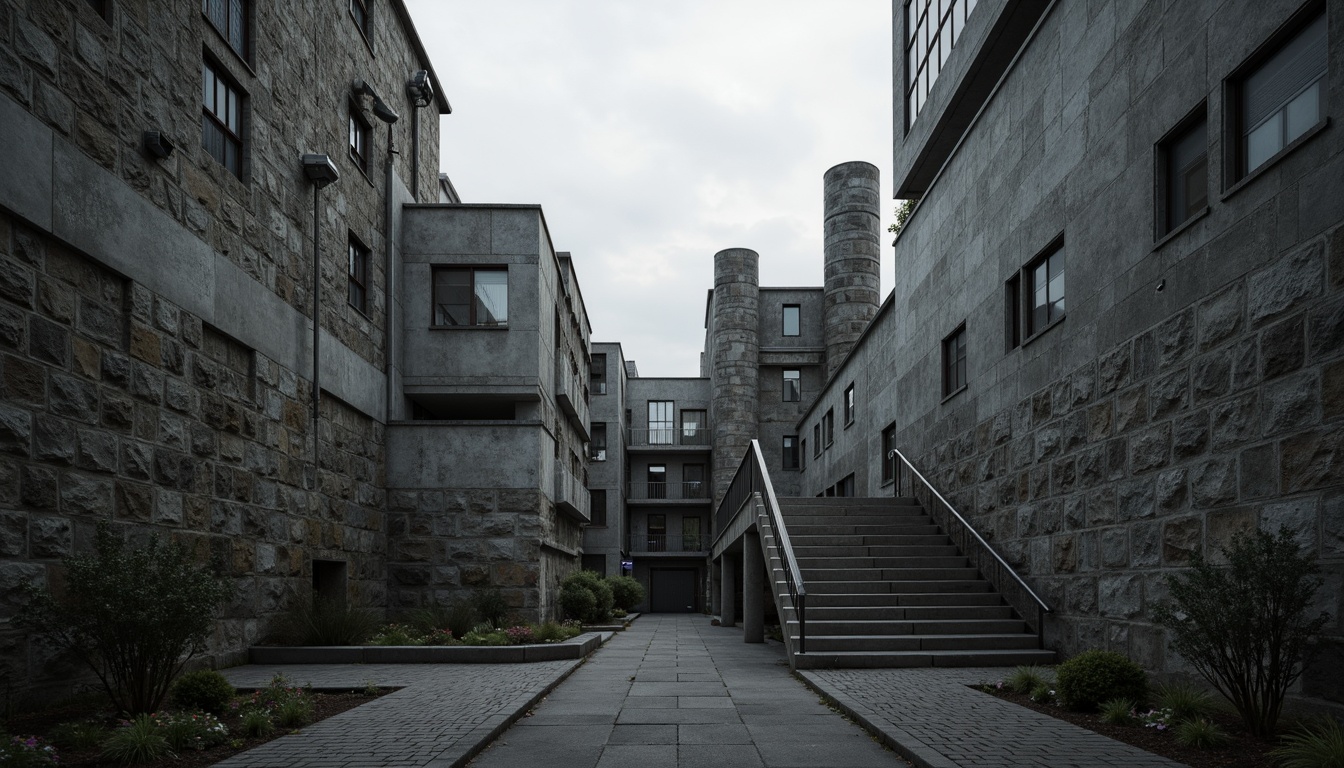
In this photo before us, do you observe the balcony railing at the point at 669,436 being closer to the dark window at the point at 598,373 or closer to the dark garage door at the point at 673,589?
the dark window at the point at 598,373

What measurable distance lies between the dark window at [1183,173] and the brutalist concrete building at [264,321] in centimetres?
995

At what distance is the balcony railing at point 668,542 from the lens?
4534cm

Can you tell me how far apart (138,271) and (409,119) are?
37.7 feet

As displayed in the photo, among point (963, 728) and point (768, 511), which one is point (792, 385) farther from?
point (963, 728)

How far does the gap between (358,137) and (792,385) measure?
86.6ft

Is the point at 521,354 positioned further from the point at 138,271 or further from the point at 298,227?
the point at 138,271

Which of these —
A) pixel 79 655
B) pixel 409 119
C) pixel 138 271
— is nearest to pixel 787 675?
pixel 79 655

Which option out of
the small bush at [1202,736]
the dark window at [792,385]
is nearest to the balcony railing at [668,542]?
the dark window at [792,385]

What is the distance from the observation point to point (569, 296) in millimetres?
26812

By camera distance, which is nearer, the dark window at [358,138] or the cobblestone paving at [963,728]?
the cobblestone paving at [963,728]

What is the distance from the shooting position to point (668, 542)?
45594 mm

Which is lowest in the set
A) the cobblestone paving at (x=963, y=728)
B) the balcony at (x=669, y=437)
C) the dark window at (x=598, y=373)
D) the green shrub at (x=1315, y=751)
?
the cobblestone paving at (x=963, y=728)

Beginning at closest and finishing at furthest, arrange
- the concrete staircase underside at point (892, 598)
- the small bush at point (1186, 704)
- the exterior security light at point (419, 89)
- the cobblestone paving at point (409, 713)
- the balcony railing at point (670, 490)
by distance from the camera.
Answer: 1. the cobblestone paving at point (409, 713)
2. the small bush at point (1186, 704)
3. the concrete staircase underside at point (892, 598)
4. the exterior security light at point (419, 89)
5. the balcony railing at point (670, 490)

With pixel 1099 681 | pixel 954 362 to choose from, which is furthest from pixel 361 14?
pixel 1099 681
